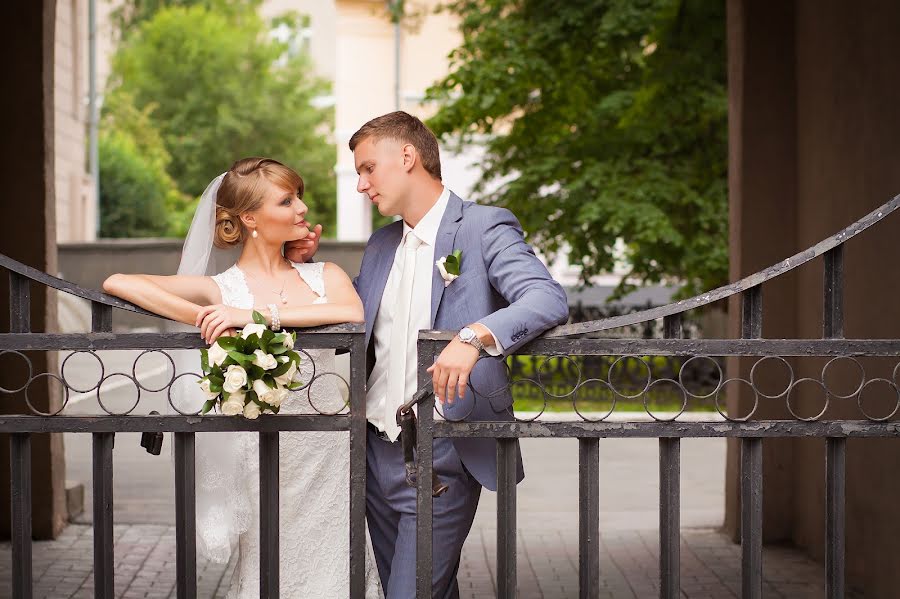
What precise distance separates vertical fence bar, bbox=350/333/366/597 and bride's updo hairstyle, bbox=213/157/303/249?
0.90 meters

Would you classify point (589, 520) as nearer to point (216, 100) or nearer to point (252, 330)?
point (252, 330)

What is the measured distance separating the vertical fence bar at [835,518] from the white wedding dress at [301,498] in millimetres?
1651

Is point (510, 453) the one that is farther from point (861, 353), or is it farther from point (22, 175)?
point (22, 175)

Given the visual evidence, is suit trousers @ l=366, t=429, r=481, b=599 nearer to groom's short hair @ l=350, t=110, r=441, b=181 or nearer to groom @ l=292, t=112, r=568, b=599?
groom @ l=292, t=112, r=568, b=599

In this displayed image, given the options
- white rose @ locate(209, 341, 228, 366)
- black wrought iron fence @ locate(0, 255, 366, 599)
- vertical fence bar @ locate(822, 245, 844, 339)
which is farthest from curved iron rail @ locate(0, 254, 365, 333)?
vertical fence bar @ locate(822, 245, 844, 339)

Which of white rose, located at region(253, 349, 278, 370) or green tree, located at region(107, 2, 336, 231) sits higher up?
green tree, located at region(107, 2, 336, 231)

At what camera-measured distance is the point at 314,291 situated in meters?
4.06

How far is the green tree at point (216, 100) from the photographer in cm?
4444

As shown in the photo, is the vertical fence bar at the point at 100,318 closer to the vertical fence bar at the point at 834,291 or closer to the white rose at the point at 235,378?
the white rose at the point at 235,378

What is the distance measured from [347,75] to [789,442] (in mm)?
25588

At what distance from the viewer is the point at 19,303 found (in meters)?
3.33

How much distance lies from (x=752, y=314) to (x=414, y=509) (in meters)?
1.28

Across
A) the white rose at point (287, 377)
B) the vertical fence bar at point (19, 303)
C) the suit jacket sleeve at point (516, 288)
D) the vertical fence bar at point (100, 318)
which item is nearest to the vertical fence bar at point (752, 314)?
the suit jacket sleeve at point (516, 288)

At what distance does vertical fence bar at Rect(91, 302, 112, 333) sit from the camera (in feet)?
10.9
